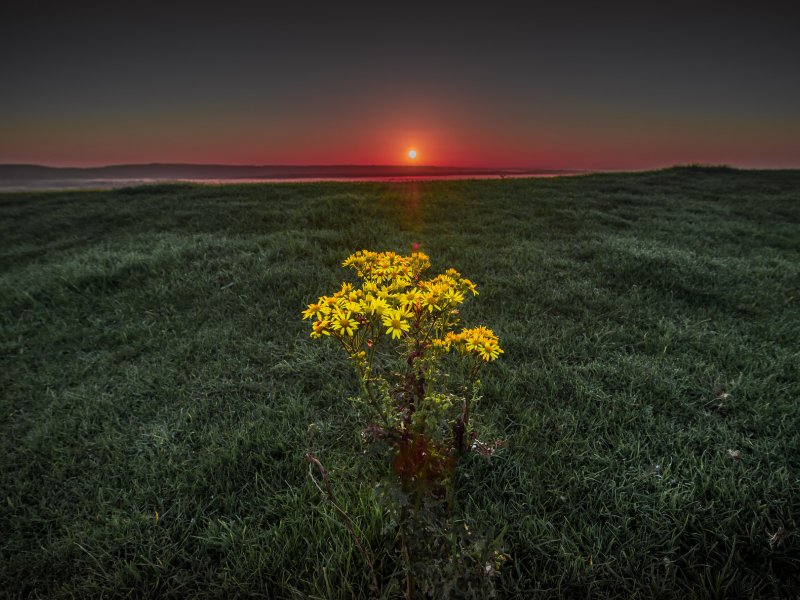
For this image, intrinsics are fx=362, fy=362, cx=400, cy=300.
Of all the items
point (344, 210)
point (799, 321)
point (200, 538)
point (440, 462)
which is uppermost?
point (344, 210)

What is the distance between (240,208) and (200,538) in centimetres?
901

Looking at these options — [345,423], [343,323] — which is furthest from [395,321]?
[345,423]

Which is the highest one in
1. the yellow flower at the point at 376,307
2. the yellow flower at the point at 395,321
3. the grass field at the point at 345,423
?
the yellow flower at the point at 376,307

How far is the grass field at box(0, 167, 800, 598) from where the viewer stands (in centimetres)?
191

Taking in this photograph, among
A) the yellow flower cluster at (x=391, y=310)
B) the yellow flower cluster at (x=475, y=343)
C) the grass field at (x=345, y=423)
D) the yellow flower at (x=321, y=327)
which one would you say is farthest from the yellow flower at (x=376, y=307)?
the grass field at (x=345, y=423)

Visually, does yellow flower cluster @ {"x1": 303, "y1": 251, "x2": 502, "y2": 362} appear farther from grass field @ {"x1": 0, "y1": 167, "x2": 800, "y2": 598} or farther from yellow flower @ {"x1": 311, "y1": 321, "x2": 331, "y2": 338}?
grass field @ {"x1": 0, "y1": 167, "x2": 800, "y2": 598}

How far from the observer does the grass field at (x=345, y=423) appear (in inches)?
75.4

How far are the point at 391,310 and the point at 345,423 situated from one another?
1.60 m

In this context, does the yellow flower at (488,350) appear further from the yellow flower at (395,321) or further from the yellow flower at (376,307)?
the yellow flower at (376,307)

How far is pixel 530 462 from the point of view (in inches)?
95.7

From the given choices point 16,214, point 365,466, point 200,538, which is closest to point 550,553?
point 365,466

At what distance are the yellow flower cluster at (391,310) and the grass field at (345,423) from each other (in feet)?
3.32

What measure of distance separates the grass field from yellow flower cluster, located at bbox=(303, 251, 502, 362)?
101cm

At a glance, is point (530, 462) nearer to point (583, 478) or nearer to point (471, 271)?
point (583, 478)
